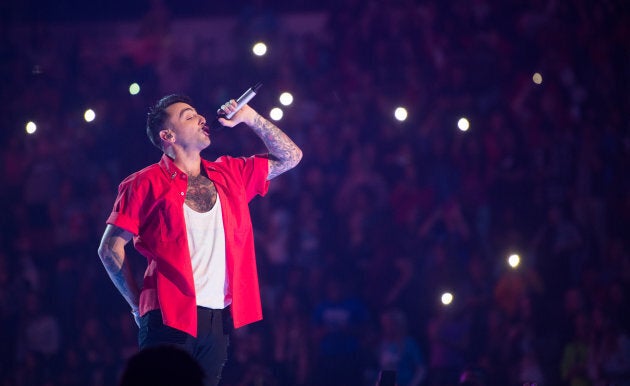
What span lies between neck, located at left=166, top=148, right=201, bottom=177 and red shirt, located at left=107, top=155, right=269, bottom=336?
3 centimetres

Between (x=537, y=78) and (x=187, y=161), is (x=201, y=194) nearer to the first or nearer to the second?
(x=187, y=161)

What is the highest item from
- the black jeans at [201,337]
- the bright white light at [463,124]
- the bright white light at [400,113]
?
the bright white light at [400,113]

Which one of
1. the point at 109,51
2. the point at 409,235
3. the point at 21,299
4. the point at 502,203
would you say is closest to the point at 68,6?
the point at 109,51

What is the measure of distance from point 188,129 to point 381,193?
3443 millimetres

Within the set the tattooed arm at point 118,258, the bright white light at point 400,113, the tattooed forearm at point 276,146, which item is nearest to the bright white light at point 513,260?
the bright white light at point 400,113

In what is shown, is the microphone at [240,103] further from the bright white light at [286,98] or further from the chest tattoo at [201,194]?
the bright white light at [286,98]

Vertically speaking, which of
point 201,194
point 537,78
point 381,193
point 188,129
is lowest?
point 201,194

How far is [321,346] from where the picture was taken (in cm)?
638

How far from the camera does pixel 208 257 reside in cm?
336

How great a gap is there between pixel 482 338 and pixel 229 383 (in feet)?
6.57

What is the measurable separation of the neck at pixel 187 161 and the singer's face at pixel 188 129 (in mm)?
36

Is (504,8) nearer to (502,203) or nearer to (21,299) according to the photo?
(502,203)

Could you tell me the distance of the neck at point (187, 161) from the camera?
3562 millimetres

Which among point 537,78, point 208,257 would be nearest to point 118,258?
point 208,257
